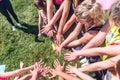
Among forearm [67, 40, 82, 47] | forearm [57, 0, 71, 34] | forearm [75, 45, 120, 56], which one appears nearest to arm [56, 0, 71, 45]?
forearm [57, 0, 71, 34]

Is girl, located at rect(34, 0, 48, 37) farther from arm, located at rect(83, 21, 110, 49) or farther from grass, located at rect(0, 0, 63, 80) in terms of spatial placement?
arm, located at rect(83, 21, 110, 49)

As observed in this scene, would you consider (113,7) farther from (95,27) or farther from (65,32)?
(65,32)

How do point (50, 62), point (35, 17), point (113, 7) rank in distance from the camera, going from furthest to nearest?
point (35, 17), point (50, 62), point (113, 7)

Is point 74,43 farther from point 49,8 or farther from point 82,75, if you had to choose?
point 82,75

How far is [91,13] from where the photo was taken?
3578 millimetres

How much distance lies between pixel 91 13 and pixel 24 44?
8.00 feet

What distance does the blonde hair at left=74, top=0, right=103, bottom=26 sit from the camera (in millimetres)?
3584

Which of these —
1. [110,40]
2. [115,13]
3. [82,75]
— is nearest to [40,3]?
[110,40]

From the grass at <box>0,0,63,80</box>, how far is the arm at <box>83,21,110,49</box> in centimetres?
158

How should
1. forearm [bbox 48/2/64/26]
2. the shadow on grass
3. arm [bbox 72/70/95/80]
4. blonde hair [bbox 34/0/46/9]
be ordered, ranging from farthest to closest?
the shadow on grass, blonde hair [bbox 34/0/46/9], forearm [bbox 48/2/64/26], arm [bbox 72/70/95/80]

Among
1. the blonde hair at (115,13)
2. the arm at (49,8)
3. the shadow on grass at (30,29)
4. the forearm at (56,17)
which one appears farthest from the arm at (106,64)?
the shadow on grass at (30,29)

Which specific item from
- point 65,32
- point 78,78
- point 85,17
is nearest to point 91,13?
point 85,17

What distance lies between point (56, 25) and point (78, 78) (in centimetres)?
140

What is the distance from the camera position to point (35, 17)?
20.1ft
